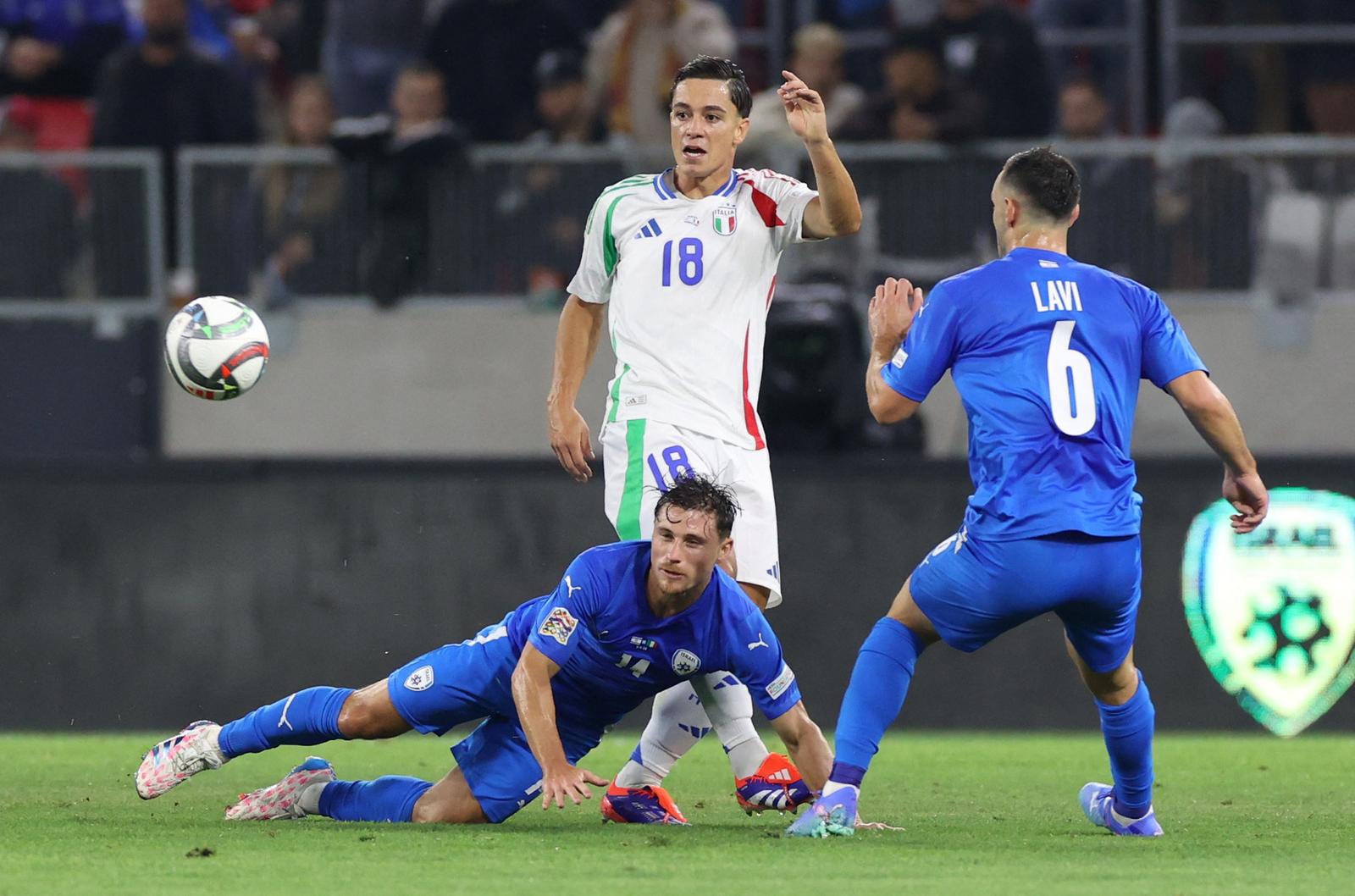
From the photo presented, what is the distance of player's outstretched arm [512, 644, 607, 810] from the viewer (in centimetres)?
582

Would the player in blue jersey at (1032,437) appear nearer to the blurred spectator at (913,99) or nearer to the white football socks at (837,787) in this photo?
the white football socks at (837,787)

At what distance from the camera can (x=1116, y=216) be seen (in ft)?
36.9

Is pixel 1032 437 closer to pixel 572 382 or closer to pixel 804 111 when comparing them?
pixel 804 111

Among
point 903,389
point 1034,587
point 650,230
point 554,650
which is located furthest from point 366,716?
point 1034,587

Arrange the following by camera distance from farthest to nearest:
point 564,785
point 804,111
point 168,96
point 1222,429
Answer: point 168,96
point 804,111
point 1222,429
point 564,785

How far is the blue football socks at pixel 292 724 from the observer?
6.74 metres

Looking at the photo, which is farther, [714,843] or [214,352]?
[214,352]

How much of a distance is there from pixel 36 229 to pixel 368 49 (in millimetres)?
2126

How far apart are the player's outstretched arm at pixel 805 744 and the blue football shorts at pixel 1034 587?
0.54 meters

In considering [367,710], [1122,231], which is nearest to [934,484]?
[1122,231]

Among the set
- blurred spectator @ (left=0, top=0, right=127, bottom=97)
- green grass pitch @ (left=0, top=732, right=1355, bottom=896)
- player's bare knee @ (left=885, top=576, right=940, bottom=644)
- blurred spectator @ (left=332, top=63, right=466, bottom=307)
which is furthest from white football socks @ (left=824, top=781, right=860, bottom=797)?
blurred spectator @ (left=0, top=0, right=127, bottom=97)

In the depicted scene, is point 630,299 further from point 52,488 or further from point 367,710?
point 52,488

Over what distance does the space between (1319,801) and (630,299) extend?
301 centimetres

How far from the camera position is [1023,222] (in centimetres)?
627
